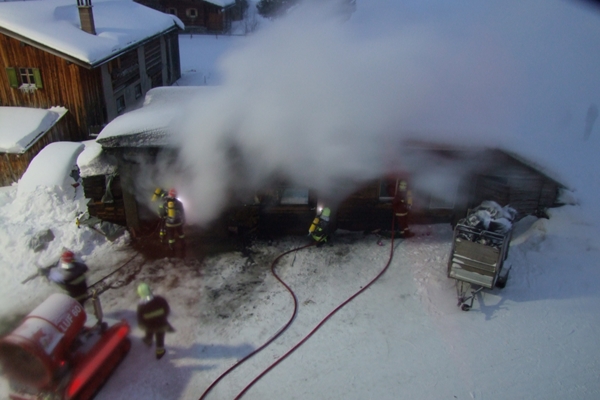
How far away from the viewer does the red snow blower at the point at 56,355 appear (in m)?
5.36

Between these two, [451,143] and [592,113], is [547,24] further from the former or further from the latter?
[451,143]

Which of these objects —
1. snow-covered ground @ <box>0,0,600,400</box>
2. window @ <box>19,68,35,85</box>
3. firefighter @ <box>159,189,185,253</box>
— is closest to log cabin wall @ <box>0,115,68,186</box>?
snow-covered ground @ <box>0,0,600,400</box>

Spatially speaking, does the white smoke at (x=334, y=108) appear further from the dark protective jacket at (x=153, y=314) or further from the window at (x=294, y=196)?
the dark protective jacket at (x=153, y=314)

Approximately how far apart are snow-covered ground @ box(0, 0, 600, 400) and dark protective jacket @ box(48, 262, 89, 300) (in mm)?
766

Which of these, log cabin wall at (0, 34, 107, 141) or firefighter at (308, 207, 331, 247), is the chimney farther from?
firefighter at (308, 207, 331, 247)

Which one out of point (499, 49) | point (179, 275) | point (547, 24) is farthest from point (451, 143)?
point (547, 24)

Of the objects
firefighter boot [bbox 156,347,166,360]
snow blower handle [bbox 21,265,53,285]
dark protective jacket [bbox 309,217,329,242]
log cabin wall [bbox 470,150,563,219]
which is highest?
log cabin wall [bbox 470,150,563,219]

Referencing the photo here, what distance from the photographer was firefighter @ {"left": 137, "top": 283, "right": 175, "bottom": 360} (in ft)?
20.7

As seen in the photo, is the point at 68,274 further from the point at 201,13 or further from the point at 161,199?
the point at 201,13

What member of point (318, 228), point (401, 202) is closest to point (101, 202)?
point (318, 228)

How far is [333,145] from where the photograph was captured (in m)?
9.52

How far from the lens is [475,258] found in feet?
25.0

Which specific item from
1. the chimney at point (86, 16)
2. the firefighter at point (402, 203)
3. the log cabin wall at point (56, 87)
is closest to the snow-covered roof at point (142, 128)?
the firefighter at point (402, 203)

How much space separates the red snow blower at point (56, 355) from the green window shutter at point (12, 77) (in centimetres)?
1157
